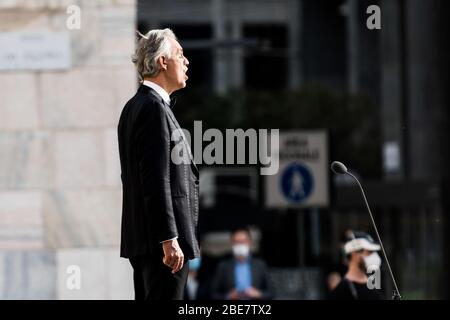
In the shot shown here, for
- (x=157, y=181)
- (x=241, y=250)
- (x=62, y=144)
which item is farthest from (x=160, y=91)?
(x=241, y=250)

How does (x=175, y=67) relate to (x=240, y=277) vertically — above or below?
above

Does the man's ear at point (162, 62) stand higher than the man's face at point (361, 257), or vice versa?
the man's ear at point (162, 62)

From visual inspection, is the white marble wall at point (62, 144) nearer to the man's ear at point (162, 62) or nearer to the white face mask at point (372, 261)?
the white face mask at point (372, 261)

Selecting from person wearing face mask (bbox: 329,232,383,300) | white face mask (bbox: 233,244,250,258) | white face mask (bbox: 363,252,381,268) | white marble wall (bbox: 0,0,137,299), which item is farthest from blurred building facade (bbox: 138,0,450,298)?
white face mask (bbox: 363,252,381,268)

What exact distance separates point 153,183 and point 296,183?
438 inches

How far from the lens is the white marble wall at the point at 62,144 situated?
905cm

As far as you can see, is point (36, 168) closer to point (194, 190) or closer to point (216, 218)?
point (194, 190)

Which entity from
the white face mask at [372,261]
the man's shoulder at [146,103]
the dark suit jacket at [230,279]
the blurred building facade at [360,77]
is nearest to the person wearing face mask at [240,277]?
the dark suit jacket at [230,279]

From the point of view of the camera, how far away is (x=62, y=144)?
30.0ft

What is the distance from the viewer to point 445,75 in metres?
21.0

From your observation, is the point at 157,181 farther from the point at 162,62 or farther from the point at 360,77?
the point at 360,77

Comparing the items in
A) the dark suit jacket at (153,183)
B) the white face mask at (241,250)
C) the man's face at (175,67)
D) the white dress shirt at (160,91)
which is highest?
the man's face at (175,67)

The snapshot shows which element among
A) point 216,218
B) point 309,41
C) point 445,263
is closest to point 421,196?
point 216,218

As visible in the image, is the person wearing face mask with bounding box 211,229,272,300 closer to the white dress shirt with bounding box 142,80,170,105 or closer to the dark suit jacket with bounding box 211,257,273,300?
the dark suit jacket with bounding box 211,257,273,300
